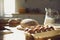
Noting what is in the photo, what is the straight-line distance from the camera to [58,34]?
2.25ft

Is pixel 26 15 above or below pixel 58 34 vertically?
below

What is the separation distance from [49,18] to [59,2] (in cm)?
294

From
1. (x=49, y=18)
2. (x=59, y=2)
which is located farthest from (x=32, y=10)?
(x=49, y=18)

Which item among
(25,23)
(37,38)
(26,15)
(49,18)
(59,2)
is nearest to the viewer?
(37,38)

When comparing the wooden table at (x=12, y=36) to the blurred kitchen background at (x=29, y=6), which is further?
the blurred kitchen background at (x=29, y=6)

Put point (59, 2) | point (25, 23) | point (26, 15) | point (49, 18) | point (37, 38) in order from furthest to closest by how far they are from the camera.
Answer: point (59, 2) < point (26, 15) < point (49, 18) < point (25, 23) < point (37, 38)

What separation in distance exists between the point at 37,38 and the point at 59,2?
358 centimetres

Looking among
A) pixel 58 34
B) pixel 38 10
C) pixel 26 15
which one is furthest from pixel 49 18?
pixel 38 10

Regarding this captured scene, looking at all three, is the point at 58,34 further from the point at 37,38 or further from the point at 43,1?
the point at 43,1

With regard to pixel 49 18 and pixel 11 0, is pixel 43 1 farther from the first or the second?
pixel 49 18

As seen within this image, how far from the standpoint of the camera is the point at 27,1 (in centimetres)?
420

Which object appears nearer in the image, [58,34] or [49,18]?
[58,34]

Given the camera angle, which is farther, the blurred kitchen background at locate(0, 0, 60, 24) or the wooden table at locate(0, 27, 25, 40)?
the blurred kitchen background at locate(0, 0, 60, 24)

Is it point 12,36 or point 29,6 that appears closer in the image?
point 12,36
